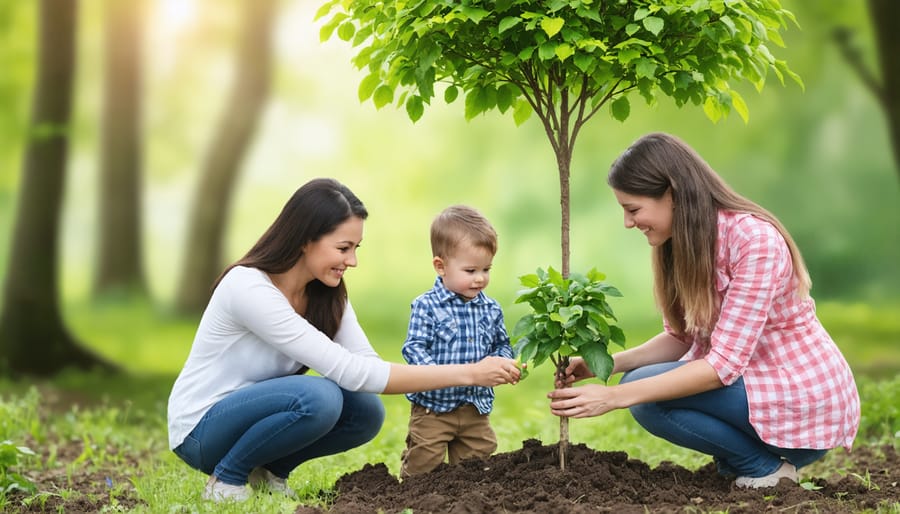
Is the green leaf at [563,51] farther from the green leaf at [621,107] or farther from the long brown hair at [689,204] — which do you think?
the green leaf at [621,107]

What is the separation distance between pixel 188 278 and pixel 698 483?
33.7ft

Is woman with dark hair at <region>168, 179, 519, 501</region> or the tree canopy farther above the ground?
the tree canopy

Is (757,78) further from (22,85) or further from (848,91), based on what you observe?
(22,85)

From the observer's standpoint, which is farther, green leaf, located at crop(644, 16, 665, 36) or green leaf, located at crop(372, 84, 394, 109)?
green leaf, located at crop(372, 84, 394, 109)

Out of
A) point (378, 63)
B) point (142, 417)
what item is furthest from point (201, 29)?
point (378, 63)

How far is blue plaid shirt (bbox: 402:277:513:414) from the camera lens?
13.9ft

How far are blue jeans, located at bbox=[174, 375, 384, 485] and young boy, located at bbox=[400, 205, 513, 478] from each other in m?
0.39

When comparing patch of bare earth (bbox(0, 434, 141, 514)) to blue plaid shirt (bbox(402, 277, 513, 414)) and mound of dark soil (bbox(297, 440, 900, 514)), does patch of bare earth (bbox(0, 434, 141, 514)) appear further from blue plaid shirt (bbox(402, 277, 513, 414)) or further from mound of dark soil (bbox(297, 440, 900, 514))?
blue plaid shirt (bbox(402, 277, 513, 414))

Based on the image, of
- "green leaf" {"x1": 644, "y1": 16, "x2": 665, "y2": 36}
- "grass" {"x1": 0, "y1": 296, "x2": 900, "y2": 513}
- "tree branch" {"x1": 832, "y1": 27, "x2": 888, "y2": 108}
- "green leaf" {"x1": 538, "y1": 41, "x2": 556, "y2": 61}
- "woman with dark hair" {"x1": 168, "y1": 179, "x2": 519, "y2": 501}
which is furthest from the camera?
"tree branch" {"x1": 832, "y1": 27, "x2": 888, "y2": 108}

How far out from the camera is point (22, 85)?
12.3m

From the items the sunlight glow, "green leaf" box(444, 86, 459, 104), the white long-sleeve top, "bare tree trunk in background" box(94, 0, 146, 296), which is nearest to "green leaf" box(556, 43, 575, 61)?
"green leaf" box(444, 86, 459, 104)

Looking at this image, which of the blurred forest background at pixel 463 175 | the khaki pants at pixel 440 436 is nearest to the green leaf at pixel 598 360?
the khaki pants at pixel 440 436

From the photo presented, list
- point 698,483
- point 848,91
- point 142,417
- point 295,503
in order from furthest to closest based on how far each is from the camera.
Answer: point 848,91
point 142,417
point 698,483
point 295,503

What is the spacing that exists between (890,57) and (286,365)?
23.7 feet
